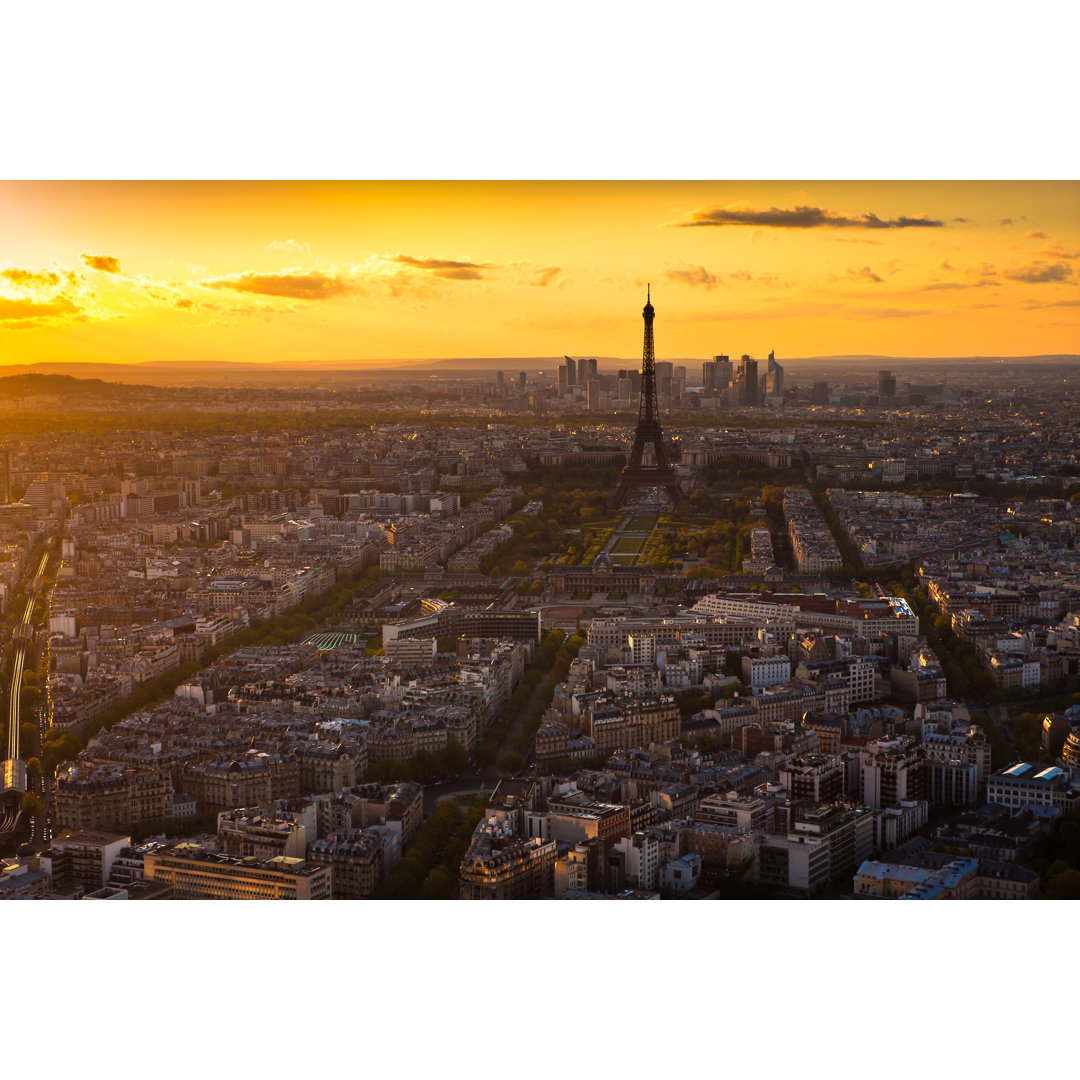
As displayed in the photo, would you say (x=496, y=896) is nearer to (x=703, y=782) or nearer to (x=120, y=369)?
Answer: (x=703, y=782)

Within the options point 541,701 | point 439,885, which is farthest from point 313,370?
A: point 439,885

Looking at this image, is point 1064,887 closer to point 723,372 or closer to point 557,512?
point 723,372

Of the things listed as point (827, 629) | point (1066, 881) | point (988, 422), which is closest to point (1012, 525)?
point (988, 422)

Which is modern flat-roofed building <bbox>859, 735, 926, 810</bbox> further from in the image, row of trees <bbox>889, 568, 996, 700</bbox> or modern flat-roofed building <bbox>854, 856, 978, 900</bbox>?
row of trees <bbox>889, 568, 996, 700</bbox>

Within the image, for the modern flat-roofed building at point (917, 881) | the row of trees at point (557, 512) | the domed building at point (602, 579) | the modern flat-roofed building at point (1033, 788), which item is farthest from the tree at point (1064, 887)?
the row of trees at point (557, 512)

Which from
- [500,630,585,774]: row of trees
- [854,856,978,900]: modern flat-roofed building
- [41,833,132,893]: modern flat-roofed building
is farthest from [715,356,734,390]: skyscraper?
[41,833,132,893]: modern flat-roofed building

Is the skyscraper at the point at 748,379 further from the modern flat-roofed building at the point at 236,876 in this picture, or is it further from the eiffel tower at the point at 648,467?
the modern flat-roofed building at the point at 236,876
